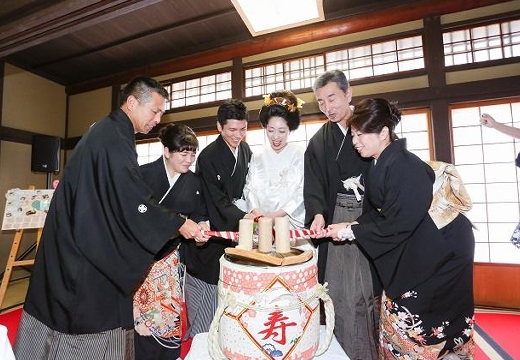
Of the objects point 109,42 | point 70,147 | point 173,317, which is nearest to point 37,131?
point 70,147

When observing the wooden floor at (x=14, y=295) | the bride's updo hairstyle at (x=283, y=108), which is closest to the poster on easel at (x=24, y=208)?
the wooden floor at (x=14, y=295)

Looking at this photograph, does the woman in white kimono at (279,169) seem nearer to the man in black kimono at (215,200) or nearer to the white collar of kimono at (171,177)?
the man in black kimono at (215,200)

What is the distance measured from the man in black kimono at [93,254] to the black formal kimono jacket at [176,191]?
777 mm

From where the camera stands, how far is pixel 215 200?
2.74m

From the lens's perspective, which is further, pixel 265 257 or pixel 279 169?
pixel 279 169

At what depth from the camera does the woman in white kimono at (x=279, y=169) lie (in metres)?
2.61

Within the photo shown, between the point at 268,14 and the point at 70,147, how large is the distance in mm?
7489

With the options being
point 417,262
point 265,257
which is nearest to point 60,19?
point 265,257

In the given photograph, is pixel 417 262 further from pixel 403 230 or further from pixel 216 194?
pixel 216 194

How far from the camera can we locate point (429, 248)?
1717 mm

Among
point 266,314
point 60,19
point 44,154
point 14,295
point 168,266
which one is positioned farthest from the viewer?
point 44,154

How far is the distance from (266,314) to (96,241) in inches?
45.9

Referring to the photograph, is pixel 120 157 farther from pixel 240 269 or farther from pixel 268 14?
pixel 268 14

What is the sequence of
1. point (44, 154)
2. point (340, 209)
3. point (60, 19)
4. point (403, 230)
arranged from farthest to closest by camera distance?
point (44, 154) → point (60, 19) → point (340, 209) → point (403, 230)
